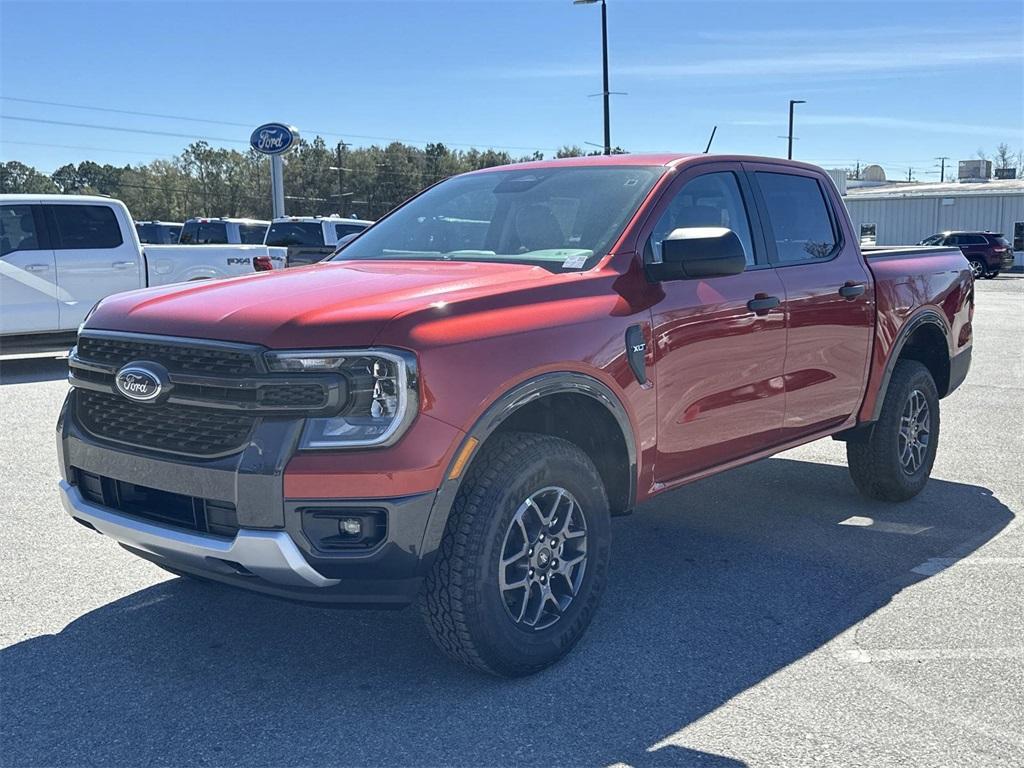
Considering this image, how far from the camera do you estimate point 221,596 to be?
4609mm

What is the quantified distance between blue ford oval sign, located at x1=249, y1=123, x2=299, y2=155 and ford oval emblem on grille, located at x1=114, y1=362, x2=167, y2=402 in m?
25.3

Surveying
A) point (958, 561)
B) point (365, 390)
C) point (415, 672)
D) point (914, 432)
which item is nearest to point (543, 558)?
point (415, 672)

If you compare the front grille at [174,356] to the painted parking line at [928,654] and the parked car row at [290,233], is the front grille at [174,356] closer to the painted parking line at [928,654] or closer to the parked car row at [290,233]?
the painted parking line at [928,654]

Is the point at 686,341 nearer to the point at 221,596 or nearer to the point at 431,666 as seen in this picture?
the point at 431,666

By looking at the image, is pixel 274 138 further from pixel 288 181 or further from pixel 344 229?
pixel 288 181

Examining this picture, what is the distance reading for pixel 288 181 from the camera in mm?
90938

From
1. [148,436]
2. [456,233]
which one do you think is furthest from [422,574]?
[456,233]

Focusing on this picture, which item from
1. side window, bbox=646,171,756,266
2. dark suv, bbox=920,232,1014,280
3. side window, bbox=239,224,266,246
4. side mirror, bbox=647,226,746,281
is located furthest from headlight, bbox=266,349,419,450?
dark suv, bbox=920,232,1014,280

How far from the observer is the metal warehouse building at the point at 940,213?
47938mm

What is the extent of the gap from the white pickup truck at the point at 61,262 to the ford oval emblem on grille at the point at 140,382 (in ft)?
31.0

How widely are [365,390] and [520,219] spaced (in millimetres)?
1673

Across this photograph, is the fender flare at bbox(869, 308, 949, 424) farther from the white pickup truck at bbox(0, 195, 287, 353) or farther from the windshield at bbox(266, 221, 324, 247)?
the windshield at bbox(266, 221, 324, 247)

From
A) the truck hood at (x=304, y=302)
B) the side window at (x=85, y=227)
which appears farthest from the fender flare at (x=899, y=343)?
the side window at (x=85, y=227)

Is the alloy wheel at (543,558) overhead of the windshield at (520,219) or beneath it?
beneath
